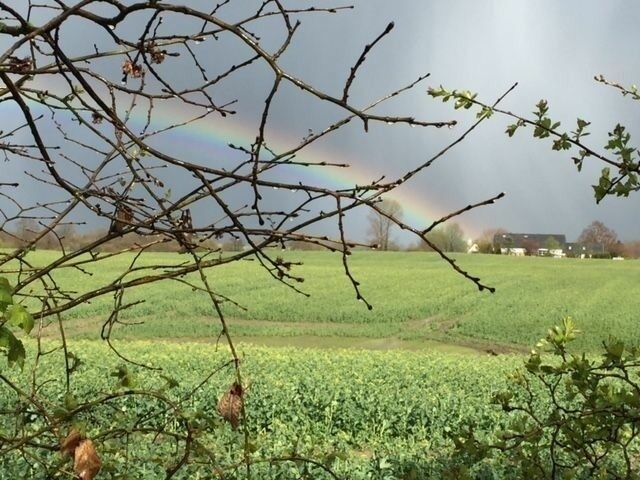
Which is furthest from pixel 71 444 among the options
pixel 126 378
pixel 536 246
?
pixel 536 246

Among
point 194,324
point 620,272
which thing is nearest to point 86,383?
point 194,324

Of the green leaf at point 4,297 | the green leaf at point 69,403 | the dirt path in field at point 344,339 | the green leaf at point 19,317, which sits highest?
the green leaf at point 4,297

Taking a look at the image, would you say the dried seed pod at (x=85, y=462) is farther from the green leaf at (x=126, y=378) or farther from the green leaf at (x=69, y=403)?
the green leaf at (x=126, y=378)

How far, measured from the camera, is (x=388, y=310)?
2692 centimetres

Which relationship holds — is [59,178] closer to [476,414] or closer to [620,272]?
[476,414]

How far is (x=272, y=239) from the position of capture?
1.39 m

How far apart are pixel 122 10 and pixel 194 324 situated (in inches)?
892

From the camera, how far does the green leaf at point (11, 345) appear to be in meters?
1.00

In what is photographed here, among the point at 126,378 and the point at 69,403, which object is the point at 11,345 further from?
the point at 126,378

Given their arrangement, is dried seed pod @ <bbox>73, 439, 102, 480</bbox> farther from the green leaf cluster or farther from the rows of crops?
the rows of crops

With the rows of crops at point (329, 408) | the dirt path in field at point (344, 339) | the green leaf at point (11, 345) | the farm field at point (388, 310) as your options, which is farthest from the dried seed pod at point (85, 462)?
the dirt path in field at point (344, 339)

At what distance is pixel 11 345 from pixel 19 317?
0.04 m

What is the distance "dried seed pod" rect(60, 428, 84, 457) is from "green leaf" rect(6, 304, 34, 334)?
0.58 feet

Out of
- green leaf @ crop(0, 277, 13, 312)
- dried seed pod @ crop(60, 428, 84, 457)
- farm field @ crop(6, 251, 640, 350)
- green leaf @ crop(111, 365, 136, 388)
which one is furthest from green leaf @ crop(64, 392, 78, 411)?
farm field @ crop(6, 251, 640, 350)
